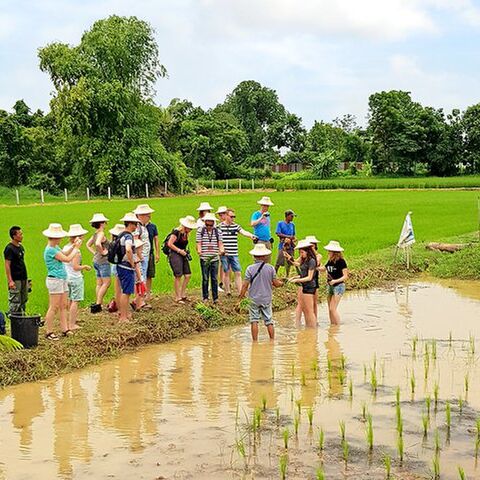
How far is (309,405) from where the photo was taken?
8.25 m

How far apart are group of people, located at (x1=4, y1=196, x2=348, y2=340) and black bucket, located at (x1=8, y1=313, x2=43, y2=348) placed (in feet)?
1.87

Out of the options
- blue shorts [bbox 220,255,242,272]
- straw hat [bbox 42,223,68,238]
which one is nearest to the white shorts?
straw hat [bbox 42,223,68,238]

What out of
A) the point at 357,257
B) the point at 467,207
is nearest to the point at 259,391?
the point at 357,257

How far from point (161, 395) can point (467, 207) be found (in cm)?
3037

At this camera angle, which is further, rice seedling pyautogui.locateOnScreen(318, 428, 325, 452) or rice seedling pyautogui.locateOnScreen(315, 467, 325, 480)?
rice seedling pyautogui.locateOnScreen(318, 428, 325, 452)

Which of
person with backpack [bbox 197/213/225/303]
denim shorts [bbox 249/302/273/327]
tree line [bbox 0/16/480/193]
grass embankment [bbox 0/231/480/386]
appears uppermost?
tree line [bbox 0/16/480/193]

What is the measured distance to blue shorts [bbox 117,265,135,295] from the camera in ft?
36.4

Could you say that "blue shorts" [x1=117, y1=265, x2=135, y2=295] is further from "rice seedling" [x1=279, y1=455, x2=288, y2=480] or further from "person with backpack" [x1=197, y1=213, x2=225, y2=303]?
"rice seedling" [x1=279, y1=455, x2=288, y2=480]

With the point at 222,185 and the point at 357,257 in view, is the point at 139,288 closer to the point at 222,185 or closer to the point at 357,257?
the point at 357,257

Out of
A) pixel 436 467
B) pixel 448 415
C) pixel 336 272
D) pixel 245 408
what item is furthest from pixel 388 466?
pixel 336 272

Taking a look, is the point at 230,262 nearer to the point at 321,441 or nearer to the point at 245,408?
the point at 245,408

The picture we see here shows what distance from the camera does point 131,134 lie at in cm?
5219

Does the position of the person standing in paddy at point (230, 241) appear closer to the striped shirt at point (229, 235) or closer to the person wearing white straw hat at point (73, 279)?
the striped shirt at point (229, 235)

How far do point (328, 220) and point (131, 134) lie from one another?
24845mm
